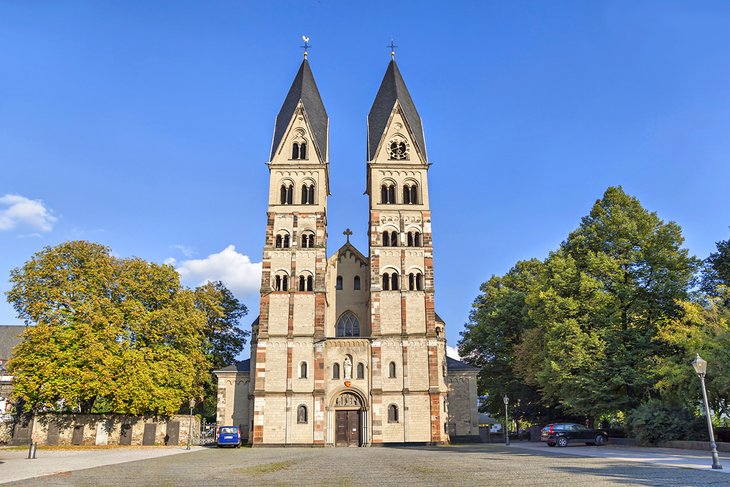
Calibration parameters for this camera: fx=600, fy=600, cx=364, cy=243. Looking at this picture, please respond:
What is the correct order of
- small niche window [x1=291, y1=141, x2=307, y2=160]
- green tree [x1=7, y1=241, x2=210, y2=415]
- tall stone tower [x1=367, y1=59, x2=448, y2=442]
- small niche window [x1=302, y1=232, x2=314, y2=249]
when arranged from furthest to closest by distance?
small niche window [x1=291, y1=141, x2=307, y2=160] < small niche window [x1=302, y1=232, x2=314, y2=249] < tall stone tower [x1=367, y1=59, x2=448, y2=442] < green tree [x1=7, y1=241, x2=210, y2=415]

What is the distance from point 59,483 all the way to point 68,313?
2719 cm

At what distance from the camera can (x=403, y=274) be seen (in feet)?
154

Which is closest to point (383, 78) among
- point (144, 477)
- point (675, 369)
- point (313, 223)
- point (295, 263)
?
point (313, 223)

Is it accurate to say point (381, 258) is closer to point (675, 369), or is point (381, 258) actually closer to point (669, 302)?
point (669, 302)

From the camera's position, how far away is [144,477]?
15164mm

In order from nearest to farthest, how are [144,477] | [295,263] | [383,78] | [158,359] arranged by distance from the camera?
[144,477]
[158,359]
[295,263]
[383,78]

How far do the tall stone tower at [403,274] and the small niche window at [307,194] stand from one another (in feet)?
16.3

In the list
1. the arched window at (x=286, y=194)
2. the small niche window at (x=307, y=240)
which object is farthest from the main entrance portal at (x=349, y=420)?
the arched window at (x=286, y=194)

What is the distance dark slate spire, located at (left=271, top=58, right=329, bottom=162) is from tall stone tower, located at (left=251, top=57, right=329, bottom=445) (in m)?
0.12

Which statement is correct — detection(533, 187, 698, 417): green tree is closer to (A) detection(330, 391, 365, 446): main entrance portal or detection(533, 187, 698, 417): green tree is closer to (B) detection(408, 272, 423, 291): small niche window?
(B) detection(408, 272, 423, 291): small niche window

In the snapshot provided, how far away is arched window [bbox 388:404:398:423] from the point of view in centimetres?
4397

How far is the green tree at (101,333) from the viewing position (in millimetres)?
35781

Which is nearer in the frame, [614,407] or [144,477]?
[144,477]

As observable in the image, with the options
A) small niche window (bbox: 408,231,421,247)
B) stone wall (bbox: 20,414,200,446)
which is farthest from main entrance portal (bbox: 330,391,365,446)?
A: small niche window (bbox: 408,231,421,247)
